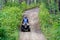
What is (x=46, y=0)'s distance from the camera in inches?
1018

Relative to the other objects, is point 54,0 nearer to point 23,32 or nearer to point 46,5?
point 46,5

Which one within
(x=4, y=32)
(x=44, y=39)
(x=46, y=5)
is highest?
(x=46, y=5)

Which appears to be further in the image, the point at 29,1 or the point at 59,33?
the point at 29,1

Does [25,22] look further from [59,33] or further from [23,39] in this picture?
[59,33]

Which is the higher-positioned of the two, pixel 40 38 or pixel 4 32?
pixel 4 32

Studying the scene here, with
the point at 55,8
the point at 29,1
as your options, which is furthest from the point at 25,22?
the point at 29,1

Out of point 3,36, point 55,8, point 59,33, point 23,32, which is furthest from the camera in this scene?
point 55,8

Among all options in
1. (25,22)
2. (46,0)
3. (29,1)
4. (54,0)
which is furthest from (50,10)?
(29,1)

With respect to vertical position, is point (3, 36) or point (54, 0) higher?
point (54, 0)

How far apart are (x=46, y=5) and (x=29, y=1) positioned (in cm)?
2142

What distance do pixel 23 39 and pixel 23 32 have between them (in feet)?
10.3

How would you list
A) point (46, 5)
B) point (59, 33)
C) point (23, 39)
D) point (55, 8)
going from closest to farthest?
point (59, 33)
point (23, 39)
point (55, 8)
point (46, 5)

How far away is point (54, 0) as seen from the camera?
2275 cm

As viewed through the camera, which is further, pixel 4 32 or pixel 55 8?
pixel 55 8
